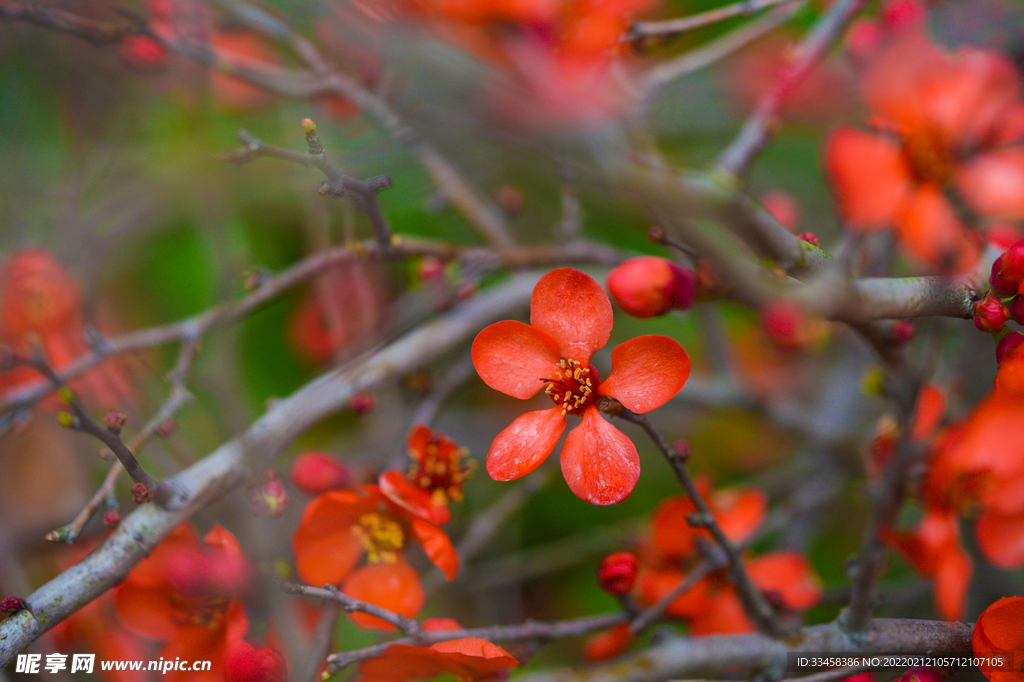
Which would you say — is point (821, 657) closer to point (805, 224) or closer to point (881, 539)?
point (881, 539)

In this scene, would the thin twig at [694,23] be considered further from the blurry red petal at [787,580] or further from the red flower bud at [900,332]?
the blurry red petal at [787,580]

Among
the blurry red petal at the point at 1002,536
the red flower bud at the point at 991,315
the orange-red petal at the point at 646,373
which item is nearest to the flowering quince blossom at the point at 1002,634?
the blurry red petal at the point at 1002,536

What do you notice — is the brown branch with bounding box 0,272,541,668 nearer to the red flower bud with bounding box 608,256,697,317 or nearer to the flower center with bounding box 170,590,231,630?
the flower center with bounding box 170,590,231,630

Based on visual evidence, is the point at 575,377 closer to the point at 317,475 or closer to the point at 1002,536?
the point at 317,475

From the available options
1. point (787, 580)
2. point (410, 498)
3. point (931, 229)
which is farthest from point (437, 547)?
point (931, 229)

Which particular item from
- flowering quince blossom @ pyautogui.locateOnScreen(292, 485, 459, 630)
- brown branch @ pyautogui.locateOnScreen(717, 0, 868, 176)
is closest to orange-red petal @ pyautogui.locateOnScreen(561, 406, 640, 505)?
flowering quince blossom @ pyautogui.locateOnScreen(292, 485, 459, 630)

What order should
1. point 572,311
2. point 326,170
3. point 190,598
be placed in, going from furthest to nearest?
point 190,598 → point 572,311 → point 326,170

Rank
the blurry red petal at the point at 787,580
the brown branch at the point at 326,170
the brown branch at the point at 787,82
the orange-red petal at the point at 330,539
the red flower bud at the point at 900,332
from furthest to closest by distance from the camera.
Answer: the brown branch at the point at 787,82 → the blurry red petal at the point at 787,580 → the orange-red petal at the point at 330,539 → the red flower bud at the point at 900,332 → the brown branch at the point at 326,170
